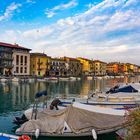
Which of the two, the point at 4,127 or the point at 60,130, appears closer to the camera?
the point at 60,130

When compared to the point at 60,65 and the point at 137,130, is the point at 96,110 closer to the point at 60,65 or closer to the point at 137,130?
the point at 137,130

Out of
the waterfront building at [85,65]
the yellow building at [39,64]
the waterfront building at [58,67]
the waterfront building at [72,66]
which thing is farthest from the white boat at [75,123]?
the waterfront building at [85,65]

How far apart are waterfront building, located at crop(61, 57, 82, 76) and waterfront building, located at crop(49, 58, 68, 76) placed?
289cm

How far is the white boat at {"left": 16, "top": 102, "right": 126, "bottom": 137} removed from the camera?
17.4 m

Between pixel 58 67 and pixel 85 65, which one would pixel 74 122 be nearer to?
pixel 58 67

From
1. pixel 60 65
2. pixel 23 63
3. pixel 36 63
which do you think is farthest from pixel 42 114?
pixel 60 65

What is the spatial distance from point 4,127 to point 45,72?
122m

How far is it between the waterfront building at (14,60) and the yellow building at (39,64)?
35.0 feet

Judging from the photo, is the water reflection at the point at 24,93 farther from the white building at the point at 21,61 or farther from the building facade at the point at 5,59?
the white building at the point at 21,61

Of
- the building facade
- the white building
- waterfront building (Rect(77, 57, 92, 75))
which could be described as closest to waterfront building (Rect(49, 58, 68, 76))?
the white building

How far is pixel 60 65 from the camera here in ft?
511

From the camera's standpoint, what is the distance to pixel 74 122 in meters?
17.4

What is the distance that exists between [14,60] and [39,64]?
22.0 metres

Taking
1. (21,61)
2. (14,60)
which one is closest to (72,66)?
(21,61)
